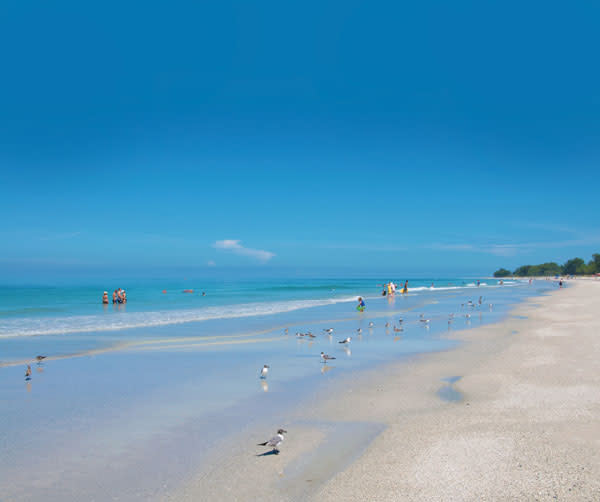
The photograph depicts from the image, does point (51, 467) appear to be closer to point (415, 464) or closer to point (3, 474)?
point (3, 474)

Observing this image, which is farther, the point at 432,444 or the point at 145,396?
the point at 145,396

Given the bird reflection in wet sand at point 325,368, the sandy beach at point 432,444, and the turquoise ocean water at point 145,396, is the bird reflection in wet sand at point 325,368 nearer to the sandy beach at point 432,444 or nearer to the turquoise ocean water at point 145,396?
the turquoise ocean water at point 145,396

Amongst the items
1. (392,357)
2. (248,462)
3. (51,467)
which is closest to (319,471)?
(248,462)

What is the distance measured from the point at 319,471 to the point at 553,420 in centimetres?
480

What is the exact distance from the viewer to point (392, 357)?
50.0ft

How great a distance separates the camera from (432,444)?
697cm

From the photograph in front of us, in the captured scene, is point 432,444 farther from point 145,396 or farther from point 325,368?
point 145,396

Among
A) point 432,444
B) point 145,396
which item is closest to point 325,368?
point 145,396

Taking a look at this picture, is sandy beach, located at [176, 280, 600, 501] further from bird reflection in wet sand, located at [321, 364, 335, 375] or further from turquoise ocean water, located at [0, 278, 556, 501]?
bird reflection in wet sand, located at [321, 364, 335, 375]

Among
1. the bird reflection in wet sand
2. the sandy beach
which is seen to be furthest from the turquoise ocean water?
the sandy beach

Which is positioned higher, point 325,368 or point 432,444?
point 432,444

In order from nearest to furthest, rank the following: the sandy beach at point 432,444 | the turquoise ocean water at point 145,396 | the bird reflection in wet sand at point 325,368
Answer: the sandy beach at point 432,444 → the turquoise ocean water at point 145,396 → the bird reflection in wet sand at point 325,368

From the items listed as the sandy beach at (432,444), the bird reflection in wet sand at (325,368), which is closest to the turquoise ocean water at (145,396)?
the bird reflection in wet sand at (325,368)

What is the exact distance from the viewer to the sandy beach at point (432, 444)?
5.62 meters
